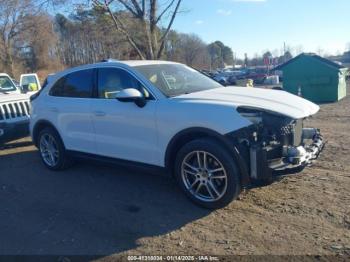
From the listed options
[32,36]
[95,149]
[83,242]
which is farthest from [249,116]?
[32,36]

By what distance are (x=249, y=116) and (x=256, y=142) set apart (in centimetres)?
29

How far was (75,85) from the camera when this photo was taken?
19.4ft

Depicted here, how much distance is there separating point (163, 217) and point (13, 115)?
5.81m

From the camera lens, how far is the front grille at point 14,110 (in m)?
8.42

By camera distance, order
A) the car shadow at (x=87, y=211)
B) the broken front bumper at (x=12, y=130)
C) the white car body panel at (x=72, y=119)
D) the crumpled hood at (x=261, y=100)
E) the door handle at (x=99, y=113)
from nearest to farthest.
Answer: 1. the car shadow at (x=87, y=211)
2. the crumpled hood at (x=261, y=100)
3. the door handle at (x=99, y=113)
4. the white car body panel at (x=72, y=119)
5. the broken front bumper at (x=12, y=130)

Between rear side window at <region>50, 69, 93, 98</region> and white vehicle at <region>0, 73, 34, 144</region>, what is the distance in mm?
2634

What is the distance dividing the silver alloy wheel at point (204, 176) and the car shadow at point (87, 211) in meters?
0.22

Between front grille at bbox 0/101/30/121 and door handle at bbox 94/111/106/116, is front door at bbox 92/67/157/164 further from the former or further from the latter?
front grille at bbox 0/101/30/121

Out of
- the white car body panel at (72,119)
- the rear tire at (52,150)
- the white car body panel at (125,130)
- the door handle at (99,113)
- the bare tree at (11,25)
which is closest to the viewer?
the white car body panel at (125,130)

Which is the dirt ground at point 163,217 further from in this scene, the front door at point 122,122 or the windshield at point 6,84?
the windshield at point 6,84

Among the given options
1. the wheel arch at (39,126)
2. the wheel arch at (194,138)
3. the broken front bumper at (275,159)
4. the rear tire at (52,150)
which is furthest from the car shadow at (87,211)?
the broken front bumper at (275,159)

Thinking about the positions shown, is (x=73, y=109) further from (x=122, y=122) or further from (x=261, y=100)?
(x=261, y=100)

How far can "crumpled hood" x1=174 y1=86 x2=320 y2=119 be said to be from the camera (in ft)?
13.4

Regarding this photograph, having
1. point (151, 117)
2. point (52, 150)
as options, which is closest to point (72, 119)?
point (52, 150)
